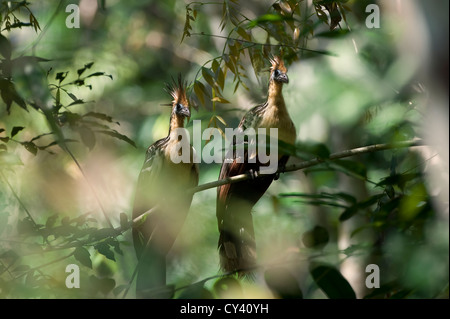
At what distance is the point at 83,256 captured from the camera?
118 centimetres

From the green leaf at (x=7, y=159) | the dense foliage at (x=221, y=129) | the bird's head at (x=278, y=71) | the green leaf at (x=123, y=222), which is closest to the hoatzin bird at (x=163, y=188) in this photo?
the dense foliage at (x=221, y=129)

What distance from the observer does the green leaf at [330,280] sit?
2.19ft

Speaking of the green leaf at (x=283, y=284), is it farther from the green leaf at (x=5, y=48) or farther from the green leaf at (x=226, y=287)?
the green leaf at (x=5, y=48)

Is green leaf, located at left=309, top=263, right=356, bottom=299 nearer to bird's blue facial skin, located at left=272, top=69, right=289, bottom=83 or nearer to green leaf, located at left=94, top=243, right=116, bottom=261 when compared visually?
green leaf, located at left=94, top=243, right=116, bottom=261

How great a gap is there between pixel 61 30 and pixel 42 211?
3.07 feet

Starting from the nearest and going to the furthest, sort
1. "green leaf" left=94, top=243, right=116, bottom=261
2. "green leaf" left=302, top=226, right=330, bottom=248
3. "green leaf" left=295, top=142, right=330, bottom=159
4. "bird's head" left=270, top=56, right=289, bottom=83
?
"green leaf" left=295, top=142, right=330, bottom=159 < "green leaf" left=302, top=226, right=330, bottom=248 < "green leaf" left=94, top=243, right=116, bottom=261 < "bird's head" left=270, top=56, right=289, bottom=83

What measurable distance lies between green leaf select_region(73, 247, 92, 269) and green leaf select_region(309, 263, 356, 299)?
2.07 feet

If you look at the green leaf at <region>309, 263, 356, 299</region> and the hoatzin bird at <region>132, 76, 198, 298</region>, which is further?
the hoatzin bird at <region>132, 76, 198, 298</region>

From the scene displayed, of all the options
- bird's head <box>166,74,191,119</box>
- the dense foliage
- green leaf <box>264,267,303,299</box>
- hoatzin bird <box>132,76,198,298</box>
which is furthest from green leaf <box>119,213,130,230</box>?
green leaf <box>264,267,303,299</box>

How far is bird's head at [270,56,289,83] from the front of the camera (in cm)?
166

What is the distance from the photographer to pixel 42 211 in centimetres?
291

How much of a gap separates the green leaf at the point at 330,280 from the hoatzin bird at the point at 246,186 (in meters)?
0.94

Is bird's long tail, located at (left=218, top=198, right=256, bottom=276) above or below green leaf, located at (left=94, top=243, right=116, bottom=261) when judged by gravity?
above
